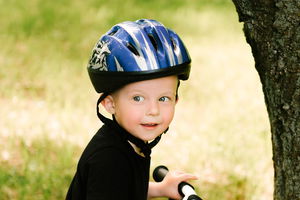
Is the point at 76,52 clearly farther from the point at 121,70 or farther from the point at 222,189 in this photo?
the point at 121,70

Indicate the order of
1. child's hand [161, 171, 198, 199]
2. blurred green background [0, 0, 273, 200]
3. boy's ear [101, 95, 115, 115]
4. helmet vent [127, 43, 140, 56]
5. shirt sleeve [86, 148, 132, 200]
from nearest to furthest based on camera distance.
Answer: shirt sleeve [86, 148, 132, 200], helmet vent [127, 43, 140, 56], boy's ear [101, 95, 115, 115], child's hand [161, 171, 198, 199], blurred green background [0, 0, 273, 200]

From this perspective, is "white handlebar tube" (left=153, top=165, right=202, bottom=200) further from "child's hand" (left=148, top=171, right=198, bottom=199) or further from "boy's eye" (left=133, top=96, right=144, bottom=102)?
"boy's eye" (left=133, top=96, right=144, bottom=102)

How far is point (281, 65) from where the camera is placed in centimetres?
260

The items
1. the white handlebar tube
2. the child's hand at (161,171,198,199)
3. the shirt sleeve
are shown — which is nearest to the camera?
the white handlebar tube

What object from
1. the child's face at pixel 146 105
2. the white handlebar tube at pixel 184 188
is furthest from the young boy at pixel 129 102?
the white handlebar tube at pixel 184 188

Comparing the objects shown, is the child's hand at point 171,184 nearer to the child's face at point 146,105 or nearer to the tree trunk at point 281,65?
the child's face at point 146,105

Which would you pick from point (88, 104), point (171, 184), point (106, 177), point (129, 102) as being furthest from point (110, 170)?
point (88, 104)

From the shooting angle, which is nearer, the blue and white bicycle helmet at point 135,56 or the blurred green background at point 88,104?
the blue and white bicycle helmet at point 135,56

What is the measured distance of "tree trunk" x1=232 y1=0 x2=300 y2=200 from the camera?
2514mm

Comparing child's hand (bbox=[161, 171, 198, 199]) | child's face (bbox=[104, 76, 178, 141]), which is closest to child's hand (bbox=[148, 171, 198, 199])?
child's hand (bbox=[161, 171, 198, 199])

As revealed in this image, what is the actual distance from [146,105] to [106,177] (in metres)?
0.39

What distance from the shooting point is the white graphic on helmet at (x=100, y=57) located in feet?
8.44

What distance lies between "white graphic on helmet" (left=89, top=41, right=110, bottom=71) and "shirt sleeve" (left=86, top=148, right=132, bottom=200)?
415mm

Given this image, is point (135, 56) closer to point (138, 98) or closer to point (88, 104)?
point (138, 98)
